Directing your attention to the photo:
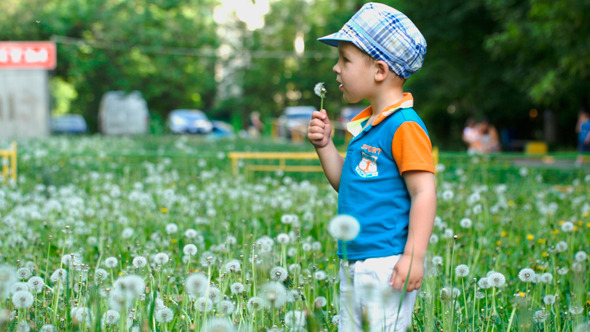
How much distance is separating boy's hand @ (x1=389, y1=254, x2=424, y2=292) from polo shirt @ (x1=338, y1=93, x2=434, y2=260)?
2.8 inches

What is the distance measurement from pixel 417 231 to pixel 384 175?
0.74 ft

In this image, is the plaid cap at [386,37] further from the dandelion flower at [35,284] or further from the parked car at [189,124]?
the parked car at [189,124]

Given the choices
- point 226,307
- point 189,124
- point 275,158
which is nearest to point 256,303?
point 226,307

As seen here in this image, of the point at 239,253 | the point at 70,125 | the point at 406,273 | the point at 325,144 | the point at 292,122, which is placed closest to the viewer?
the point at 406,273

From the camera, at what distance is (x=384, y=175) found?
241 cm

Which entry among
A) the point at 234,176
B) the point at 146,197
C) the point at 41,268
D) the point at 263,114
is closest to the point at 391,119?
the point at 41,268

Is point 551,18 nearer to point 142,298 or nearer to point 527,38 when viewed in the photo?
point 527,38

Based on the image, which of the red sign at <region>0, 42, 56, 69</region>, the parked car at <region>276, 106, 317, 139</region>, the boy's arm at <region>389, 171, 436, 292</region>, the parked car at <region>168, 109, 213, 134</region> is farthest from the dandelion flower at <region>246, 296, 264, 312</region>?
the parked car at <region>168, 109, 213, 134</region>

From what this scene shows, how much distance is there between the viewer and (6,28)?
103 ft

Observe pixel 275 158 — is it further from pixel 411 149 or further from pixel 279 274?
pixel 411 149

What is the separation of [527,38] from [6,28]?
2286 cm

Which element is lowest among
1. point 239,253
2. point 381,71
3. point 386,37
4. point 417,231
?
point 239,253

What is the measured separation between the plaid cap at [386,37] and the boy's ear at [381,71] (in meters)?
0.02

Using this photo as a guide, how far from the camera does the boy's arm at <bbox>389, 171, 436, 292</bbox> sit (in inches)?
89.6
